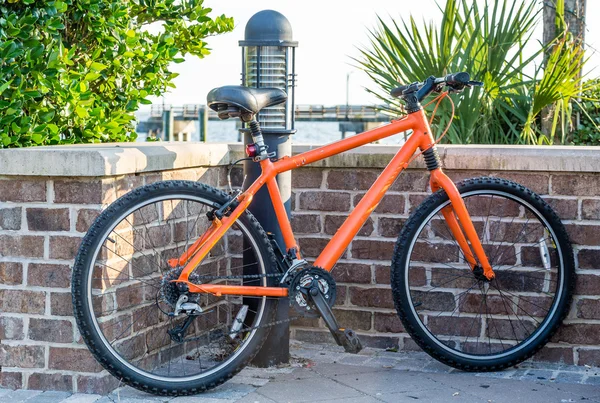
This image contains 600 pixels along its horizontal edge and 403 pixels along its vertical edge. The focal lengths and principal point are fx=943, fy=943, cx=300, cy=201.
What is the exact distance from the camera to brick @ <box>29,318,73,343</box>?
3.67 metres

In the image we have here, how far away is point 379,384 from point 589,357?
102 centimetres

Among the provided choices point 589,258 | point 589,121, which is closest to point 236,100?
point 589,258

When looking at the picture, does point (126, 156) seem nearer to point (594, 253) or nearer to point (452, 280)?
point (452, 280)

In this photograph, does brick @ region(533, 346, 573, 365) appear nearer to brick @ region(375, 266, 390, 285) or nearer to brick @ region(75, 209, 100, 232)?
brick @ region(375, 266, 390, 285)

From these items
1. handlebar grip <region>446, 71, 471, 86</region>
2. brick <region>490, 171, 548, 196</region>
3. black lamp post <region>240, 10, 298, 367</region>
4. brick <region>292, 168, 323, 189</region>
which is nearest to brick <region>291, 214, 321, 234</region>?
brick <region>292, 168, 323, 189</region>

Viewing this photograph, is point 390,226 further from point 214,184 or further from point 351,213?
point 214,184

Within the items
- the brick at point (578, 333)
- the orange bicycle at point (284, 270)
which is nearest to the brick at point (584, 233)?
the orange bicycle at point (284, 270)

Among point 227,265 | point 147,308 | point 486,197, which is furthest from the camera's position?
point 227,265

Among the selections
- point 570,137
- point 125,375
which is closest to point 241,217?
point 125,375

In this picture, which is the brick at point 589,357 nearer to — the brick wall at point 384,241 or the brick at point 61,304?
the brick wall at point 384,241

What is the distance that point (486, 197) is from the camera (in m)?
4.21

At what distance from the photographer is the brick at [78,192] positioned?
358cm

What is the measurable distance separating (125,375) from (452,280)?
1.58 meters

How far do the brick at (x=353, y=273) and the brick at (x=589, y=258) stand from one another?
942 mm
